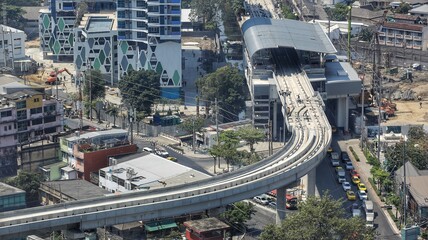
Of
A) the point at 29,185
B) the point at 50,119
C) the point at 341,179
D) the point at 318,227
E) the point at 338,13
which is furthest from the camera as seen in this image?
the point at 338,13

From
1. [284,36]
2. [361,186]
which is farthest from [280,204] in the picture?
[284,36]

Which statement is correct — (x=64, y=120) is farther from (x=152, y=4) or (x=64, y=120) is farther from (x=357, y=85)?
(x=357, y=85)

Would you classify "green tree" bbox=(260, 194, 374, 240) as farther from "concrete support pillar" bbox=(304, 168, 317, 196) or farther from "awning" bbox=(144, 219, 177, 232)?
"concrete support pillar" bbox=(304, 168, 317, 196)

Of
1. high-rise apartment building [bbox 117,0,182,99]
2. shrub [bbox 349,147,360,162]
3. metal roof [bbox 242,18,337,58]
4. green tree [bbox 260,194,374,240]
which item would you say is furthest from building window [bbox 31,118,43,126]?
green tree [bbox 260,194,374,240]

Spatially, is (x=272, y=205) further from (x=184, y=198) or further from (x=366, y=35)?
(x=366, y=35)

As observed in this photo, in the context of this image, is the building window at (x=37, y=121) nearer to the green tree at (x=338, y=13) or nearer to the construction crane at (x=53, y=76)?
the construction crane at (x=53, y=76)

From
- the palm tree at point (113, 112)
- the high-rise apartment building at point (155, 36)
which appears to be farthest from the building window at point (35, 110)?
the high-rise apartment building at point (155, 36)
